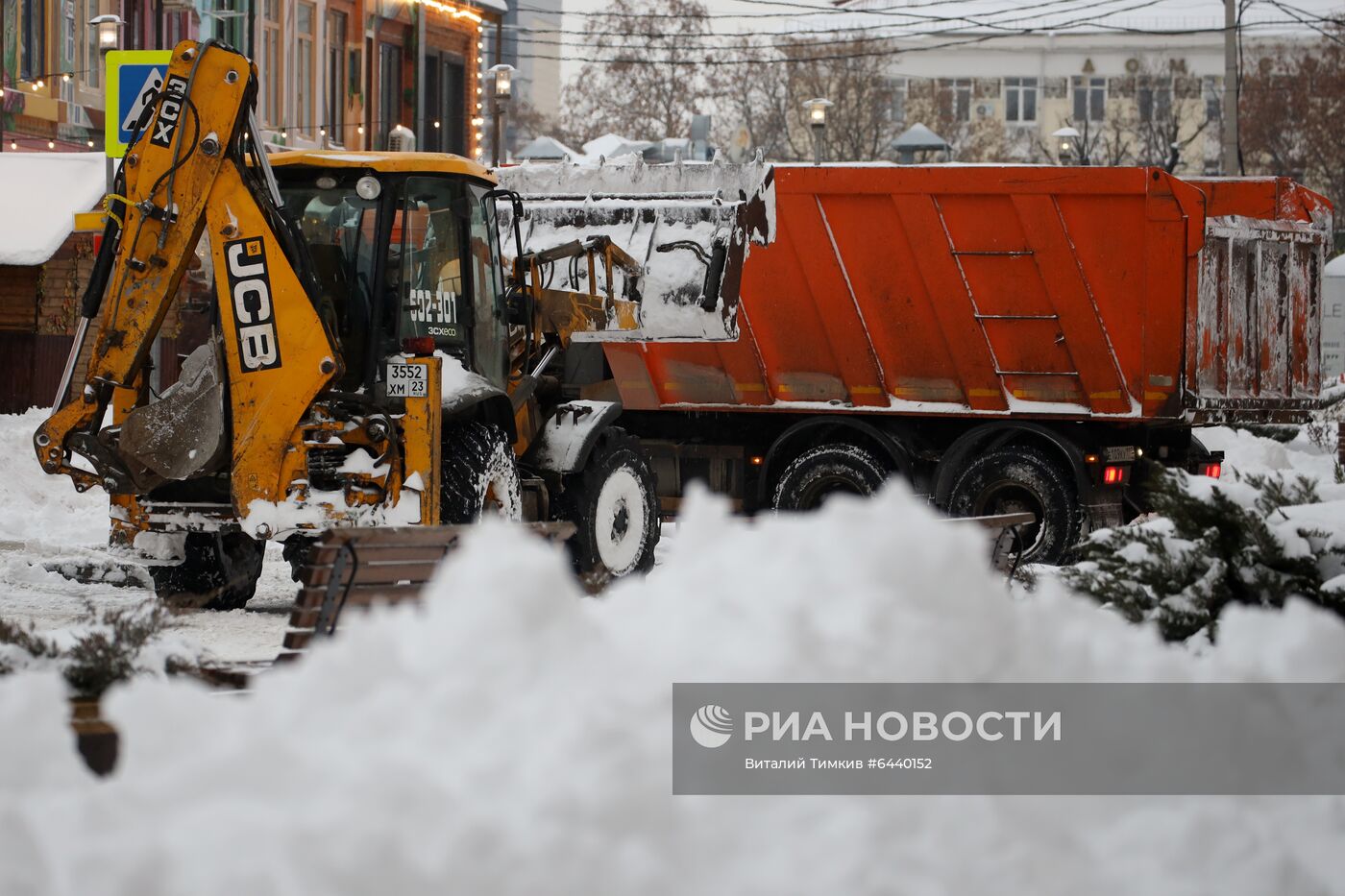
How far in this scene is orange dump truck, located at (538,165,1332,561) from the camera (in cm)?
1281

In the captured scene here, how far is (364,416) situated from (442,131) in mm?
27146

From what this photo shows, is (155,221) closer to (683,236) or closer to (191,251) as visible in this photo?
(191,251)

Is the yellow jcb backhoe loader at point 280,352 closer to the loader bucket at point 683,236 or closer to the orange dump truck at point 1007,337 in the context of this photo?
the loader bucket at point 683,236

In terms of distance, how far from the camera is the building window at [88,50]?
24156 mm

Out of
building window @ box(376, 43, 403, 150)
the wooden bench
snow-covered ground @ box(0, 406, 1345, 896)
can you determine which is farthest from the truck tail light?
building window @ box(376, 43, 403, 150)

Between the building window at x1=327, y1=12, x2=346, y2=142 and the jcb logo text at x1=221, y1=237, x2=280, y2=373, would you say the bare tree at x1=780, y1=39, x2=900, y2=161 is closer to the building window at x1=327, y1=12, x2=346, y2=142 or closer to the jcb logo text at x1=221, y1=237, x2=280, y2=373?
the building window at x1=327, y1=12, x2=346, y2=142

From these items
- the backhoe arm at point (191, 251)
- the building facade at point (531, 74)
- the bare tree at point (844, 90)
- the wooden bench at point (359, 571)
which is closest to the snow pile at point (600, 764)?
the wooden bench at point (359, 571)

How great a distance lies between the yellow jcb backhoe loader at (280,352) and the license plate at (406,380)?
11mm

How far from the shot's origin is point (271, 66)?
28953 millimetres

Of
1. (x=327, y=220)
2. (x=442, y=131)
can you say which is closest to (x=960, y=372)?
(x=327, y=220)

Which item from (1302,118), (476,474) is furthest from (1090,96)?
(476,474)

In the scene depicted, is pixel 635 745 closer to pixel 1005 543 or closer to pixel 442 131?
pixel 1005 543

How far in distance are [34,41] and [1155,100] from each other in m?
49.8

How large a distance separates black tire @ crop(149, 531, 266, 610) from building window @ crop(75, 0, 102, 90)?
15.4 meters
